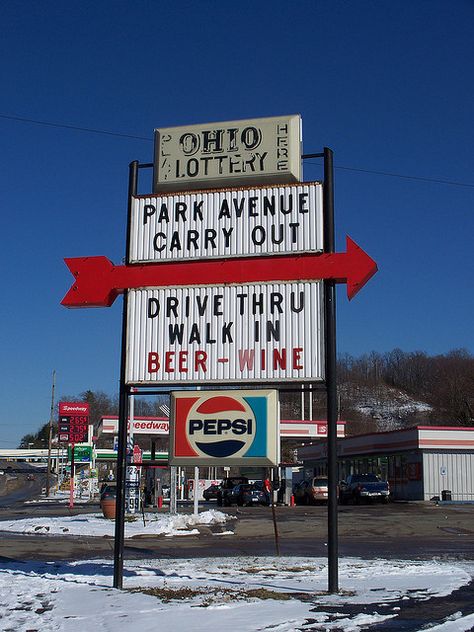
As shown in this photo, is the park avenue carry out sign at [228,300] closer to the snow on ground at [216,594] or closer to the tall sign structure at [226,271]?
the tall sign structure at [226,271]

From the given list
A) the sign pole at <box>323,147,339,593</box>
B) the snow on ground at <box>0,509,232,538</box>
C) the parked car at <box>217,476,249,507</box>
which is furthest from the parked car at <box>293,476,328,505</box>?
the sign pole at <box>323,147,339,593</box>

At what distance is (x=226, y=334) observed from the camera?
10438mm

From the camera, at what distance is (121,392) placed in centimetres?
1062

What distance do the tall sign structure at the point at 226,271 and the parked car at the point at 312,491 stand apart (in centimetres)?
3256

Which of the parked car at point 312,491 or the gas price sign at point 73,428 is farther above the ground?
the gas price sign at point 73,428

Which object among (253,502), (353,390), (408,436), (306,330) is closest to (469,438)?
(408,436)

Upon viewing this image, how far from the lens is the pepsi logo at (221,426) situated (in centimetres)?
1017

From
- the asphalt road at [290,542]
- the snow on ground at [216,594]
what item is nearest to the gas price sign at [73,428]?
the asphalt road at [290,542]

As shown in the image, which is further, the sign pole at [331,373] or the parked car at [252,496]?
the parked car at [252,496]

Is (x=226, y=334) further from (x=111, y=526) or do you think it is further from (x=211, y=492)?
(x=211, y=492)

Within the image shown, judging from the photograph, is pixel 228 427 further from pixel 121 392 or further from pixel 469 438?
pixel 469 438

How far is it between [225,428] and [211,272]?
2.14 metres

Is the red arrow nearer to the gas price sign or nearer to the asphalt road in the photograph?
the asphalt road

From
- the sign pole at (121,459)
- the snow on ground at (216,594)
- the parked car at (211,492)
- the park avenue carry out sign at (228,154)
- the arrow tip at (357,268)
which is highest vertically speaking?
the park avenue carry out sign at (228,154)
